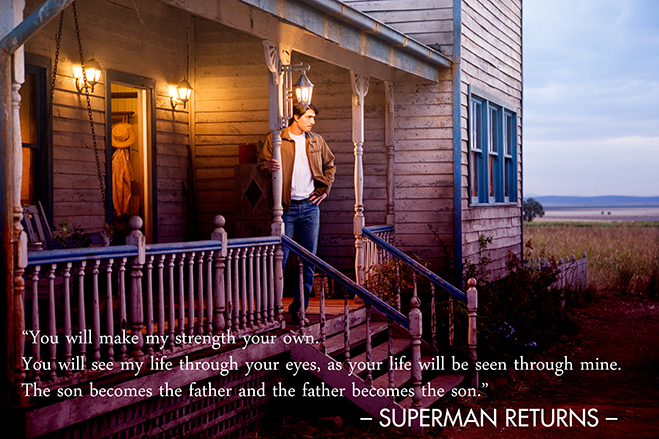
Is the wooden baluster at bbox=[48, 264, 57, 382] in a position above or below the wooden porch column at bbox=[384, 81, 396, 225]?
below

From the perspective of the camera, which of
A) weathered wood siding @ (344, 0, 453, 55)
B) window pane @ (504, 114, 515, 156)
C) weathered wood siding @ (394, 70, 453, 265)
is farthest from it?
window pane @ (504, 114, 515, 156)

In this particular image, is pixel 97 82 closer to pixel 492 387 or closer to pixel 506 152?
pixel 492 387

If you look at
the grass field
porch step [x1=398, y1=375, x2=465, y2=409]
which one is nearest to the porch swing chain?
porch step [x1=398, y1=375, x2=465, y2=409]

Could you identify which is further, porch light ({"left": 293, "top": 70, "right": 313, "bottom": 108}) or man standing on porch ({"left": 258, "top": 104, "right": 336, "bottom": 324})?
porch light ({"left": 293, "top": 70, "right": 313, "bottom": 108})

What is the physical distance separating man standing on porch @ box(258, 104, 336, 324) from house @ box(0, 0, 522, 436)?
0.44m

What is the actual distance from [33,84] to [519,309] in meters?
7.00

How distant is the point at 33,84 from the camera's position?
7320 mm

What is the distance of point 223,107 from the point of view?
10.6m

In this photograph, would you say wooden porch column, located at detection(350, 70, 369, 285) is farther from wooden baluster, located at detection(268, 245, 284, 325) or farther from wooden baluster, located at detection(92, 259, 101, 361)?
wooden baluster, located at detection(92, 259, 101, 361)

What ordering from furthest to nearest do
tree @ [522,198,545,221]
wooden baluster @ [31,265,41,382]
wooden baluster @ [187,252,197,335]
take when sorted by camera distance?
1. tree @ [522,198,545,221]
2. wooden baluster @ [187,252,197,335]
3. wooden baluster @ [31,265,41,382]

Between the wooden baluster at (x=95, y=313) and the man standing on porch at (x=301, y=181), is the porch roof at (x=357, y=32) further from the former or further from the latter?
the wooden baluster at (x=95, y=313)

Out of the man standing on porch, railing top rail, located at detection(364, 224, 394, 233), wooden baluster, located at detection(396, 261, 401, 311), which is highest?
the man standing on porch

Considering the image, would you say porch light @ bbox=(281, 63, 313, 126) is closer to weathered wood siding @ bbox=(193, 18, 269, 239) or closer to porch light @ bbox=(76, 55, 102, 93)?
porch light @ bbox=(76, 55, 102, 93)

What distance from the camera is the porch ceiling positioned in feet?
21.3
